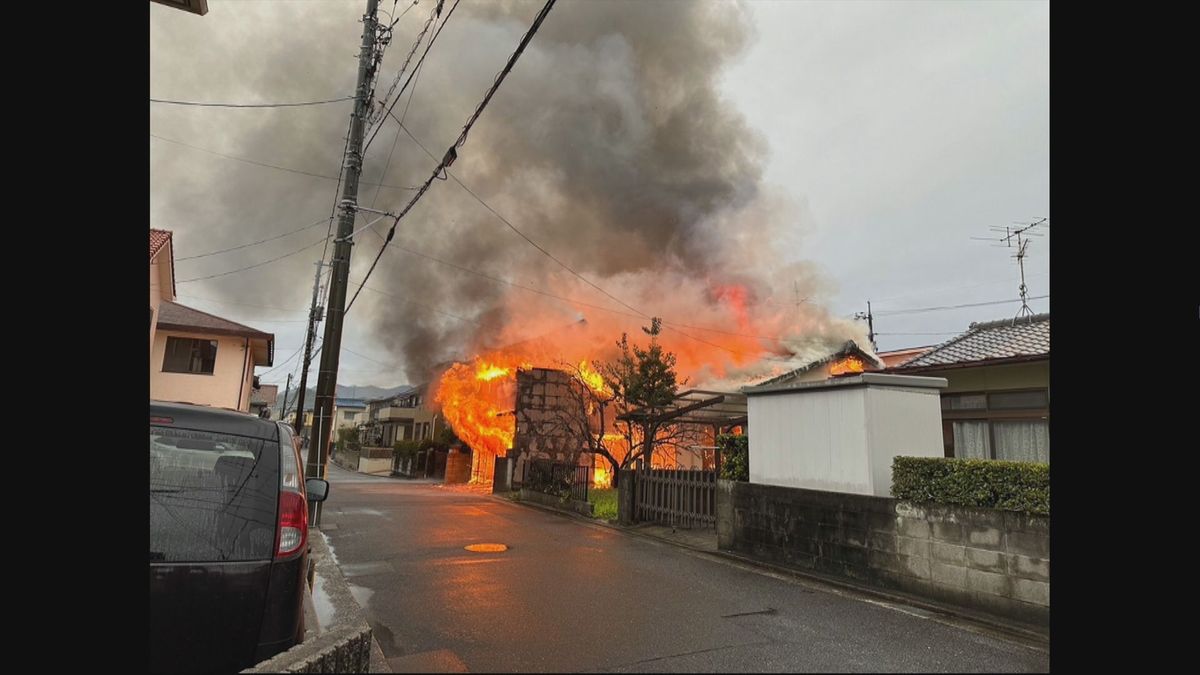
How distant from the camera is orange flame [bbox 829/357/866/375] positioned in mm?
19109

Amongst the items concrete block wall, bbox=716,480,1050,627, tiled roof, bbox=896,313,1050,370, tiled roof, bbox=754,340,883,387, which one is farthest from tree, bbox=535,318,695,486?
concrete block wall, bbox=716,480,1050,627

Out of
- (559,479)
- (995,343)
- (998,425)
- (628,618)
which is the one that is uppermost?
(995,343)

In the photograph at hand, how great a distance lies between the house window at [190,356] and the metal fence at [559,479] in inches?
471

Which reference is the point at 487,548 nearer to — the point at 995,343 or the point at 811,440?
the point at 811,440

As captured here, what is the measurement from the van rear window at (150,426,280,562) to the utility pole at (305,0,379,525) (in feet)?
24.1

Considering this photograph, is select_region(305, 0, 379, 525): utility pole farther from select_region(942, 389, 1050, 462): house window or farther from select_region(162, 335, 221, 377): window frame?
Answer: select_region(162, 335, 221, 377): window frame

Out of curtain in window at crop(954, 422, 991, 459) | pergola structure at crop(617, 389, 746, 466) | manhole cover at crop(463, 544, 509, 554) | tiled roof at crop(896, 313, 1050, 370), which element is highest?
tiled roof at crop(896, 313, 1050, 370)

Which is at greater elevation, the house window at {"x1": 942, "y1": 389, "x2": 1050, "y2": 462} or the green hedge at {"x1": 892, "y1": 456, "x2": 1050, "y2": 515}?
the house window at {"x1": 942, "y1": 389, "x2": 1050, "y2": 462}

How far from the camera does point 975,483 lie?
534 cm

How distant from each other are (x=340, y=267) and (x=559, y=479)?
8270 mm

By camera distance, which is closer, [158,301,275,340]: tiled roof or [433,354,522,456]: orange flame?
[158,301,275,340]: tiled roof

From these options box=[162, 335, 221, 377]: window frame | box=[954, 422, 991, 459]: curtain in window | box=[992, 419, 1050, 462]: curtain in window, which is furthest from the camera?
box=[162, 335, 221, 377]: window frame

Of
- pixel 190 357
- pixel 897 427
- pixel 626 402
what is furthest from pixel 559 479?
pixel 190 357
